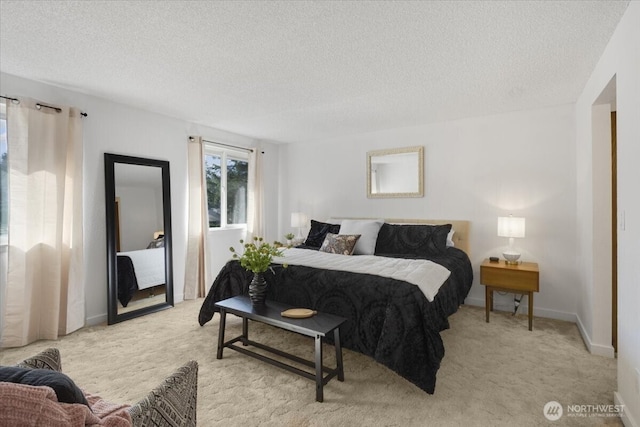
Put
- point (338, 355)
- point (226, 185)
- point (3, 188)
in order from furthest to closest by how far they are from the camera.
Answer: point (226, 185) < point (3, 188) < point (338, 355)

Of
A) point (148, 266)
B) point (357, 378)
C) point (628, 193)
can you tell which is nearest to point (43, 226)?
point (148, 266)

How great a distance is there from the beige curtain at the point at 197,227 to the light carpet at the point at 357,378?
1.10 metres

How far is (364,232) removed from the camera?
3.90 m

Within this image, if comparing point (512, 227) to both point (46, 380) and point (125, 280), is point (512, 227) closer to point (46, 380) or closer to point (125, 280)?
point (46, 380)

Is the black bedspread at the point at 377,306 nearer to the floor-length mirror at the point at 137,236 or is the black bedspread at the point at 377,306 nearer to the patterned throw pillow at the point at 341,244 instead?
the patterned throw pillow at the point at 341,244

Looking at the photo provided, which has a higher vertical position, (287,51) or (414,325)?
(287,51)

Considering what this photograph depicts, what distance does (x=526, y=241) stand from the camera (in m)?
3.70

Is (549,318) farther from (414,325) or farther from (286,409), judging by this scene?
(286,409)

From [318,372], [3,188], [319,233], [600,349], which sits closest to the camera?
[318,372]

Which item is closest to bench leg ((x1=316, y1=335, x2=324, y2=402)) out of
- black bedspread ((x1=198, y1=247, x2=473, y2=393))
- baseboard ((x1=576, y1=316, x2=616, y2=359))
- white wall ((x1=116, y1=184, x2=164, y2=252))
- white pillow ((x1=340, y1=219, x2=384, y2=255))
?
black bedspread ((x1=198, y1=247, x2=473, y2=393))

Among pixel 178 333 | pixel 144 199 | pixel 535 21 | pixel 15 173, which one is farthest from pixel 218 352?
pixel 535 21

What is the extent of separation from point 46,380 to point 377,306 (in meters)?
1.96

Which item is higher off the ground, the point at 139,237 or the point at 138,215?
the point at 138,215

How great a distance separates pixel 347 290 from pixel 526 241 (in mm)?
2512
